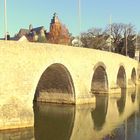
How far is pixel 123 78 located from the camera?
150ft

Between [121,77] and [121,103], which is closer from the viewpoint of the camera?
[121,103]

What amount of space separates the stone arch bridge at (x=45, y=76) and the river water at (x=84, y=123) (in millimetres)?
824

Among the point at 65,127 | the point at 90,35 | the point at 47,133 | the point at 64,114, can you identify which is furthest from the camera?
the point at 90,35

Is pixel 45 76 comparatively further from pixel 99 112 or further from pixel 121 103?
pixel 121 103

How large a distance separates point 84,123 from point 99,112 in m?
4.13

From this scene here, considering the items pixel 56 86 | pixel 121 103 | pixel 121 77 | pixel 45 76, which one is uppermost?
pixel 45 76

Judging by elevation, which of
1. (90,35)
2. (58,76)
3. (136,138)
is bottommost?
(136,138)

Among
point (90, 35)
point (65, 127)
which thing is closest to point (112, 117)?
point (65, 127)

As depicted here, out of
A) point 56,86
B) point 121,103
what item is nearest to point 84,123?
point 56,86

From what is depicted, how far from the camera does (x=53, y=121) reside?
77.2ft

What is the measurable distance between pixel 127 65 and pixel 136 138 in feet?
91.9

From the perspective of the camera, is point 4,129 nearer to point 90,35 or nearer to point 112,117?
point 112,117

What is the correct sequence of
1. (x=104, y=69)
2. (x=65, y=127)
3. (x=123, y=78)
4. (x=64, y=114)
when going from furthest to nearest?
(x=123, y=78) → (x=104, y=69) → (x=64, y=114) → (x=65, y=127)

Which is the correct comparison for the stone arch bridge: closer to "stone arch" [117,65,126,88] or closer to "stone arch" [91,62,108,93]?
"stone arch" [91,62,108,93]
